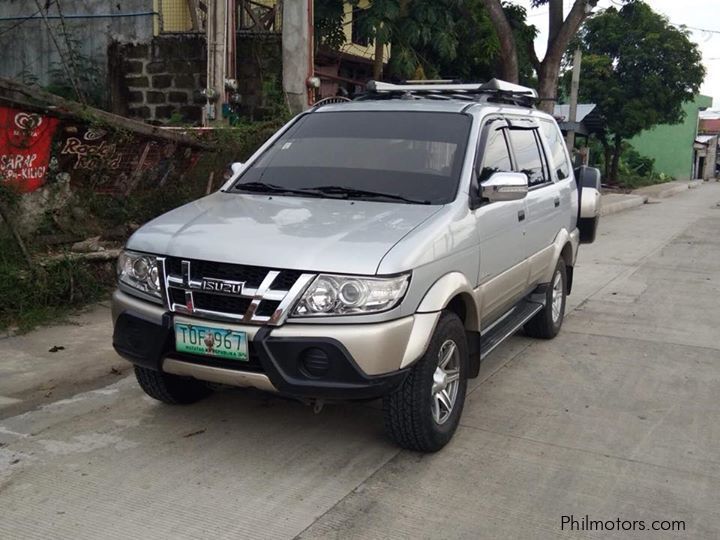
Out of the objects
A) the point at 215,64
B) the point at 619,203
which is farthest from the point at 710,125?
the point at 215,64

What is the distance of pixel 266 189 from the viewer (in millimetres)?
4629

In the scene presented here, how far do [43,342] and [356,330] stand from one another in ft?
11.0

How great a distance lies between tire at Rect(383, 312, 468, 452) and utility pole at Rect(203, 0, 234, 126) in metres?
6.14

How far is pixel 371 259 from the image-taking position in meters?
3.43

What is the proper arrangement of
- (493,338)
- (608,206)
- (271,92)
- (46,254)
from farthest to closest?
(608,206) < (271,92) < (46,254) < (493,338)

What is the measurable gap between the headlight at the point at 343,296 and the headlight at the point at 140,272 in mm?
861

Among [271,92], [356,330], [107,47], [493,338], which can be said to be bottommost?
[493,338]

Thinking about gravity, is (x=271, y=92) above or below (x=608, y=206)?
above

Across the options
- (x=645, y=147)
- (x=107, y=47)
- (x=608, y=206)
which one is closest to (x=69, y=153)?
(x=107, y=47)

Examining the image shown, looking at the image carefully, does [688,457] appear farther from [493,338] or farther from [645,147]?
[645,147]

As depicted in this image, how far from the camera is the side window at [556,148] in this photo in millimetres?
6316

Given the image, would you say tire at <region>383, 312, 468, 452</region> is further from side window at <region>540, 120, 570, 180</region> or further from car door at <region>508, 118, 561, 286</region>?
side window at <region>540, 120, 570, 180</region>

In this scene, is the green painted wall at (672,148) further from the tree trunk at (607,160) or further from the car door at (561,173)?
the car door at (561,173)

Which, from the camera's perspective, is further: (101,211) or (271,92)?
(271,92)
